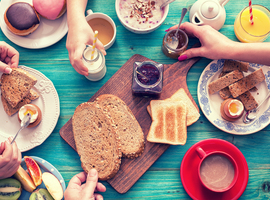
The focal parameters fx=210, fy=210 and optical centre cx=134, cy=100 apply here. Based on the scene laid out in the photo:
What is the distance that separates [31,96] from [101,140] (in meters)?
0.70

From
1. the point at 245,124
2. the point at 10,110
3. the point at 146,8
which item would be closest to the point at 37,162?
the point at 10,110

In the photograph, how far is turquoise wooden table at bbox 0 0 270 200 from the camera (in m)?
1.75

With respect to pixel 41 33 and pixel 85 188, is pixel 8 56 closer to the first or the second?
pixel 41 33

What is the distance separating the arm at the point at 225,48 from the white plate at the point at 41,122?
125 centimetres

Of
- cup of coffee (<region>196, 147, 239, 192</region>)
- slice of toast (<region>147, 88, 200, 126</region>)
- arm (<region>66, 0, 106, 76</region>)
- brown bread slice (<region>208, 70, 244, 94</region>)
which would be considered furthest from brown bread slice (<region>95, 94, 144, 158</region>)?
brown bread slice (<region>208, 70, 244, 94</region>)

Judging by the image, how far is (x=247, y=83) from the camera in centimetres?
171

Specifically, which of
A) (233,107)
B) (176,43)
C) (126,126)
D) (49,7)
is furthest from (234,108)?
(49,7)

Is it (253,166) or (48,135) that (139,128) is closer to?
(48,135)

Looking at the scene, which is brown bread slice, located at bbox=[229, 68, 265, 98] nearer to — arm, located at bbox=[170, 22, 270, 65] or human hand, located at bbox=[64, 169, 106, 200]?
arm, located at bbox=[170, 22, 270, 65]

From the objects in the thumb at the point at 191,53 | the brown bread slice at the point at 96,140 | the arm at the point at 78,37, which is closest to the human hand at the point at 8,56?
the arm at the point at 78,37

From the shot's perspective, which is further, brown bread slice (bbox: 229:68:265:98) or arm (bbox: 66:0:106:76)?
brown bread slice (bbox: 229:68:265:98)

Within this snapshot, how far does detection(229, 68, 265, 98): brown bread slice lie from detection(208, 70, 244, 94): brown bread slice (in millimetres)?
35

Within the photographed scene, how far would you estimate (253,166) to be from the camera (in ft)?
5.82

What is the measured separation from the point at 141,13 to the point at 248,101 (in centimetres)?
113
